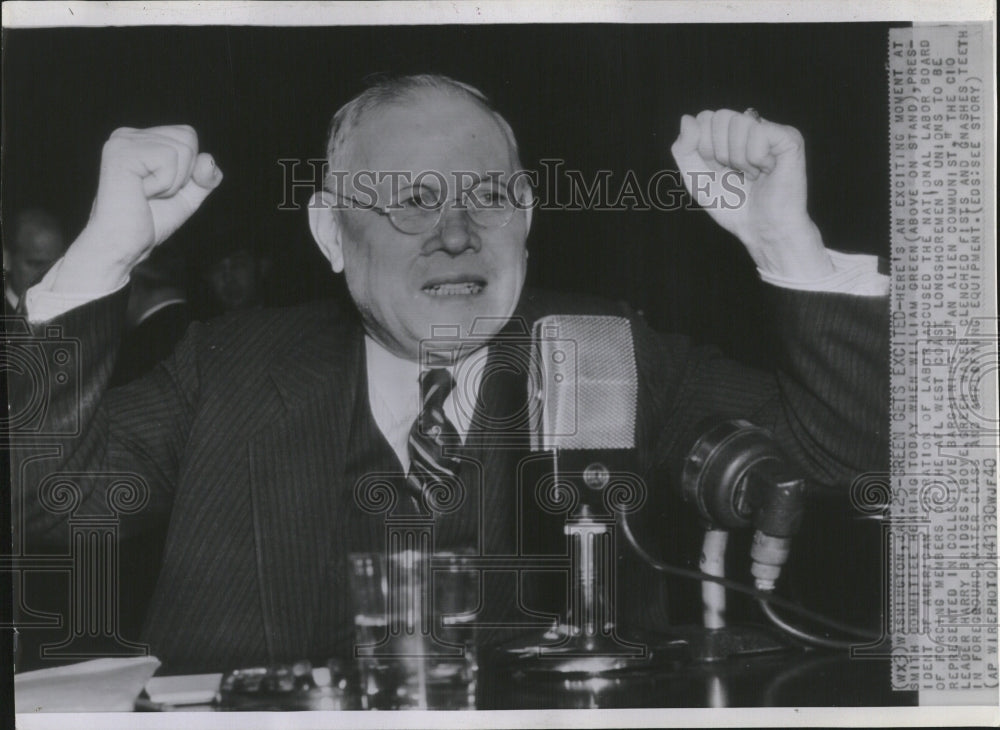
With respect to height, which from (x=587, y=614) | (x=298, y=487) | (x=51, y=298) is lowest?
(x=587, y=614)

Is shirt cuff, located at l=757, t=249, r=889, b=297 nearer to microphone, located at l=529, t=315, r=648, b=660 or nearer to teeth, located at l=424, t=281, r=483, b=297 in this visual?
microphone, located at l=529, t=315, r=648, b=660

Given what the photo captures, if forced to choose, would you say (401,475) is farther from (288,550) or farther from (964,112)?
(964,112)

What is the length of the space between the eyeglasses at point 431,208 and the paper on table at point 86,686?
0.79 metres

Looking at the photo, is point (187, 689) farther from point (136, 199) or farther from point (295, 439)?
point (136, 199)

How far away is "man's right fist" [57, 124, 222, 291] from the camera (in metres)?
1.64

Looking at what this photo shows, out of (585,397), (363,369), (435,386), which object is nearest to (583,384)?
(585,397)

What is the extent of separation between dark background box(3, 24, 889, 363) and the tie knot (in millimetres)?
216

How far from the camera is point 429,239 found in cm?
162

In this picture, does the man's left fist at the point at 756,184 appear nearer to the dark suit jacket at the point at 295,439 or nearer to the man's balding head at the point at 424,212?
the dark suit jacket at the point at 295,439

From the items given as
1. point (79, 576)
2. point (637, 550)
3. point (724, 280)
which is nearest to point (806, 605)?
point (637, 550)

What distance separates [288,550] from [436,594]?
24cm

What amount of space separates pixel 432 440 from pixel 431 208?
0.37 m

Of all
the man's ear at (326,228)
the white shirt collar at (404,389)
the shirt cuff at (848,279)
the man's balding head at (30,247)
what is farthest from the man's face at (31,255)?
the shirt cuff at (848,279)

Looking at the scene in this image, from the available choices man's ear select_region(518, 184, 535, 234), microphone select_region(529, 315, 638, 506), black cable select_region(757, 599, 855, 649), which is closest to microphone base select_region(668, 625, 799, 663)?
black cable select_region(757, 599, 855, 649)
